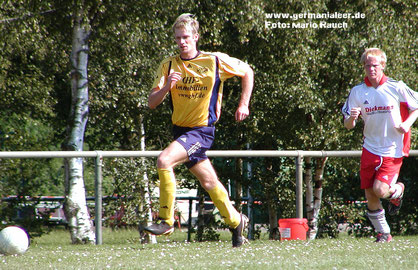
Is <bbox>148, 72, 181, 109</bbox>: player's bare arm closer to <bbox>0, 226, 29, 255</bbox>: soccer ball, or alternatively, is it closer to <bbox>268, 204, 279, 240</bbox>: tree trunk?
<bbox>0, 226, 29, 255</bbox>: soccer ball

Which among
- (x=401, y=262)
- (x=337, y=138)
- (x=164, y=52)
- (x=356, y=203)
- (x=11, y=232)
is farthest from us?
(x=337, y=138)

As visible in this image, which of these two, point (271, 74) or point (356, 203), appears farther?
point (271, 74)

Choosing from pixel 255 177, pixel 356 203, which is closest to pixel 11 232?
pixel 356 203

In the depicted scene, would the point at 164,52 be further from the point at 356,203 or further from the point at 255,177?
the point at 356,203

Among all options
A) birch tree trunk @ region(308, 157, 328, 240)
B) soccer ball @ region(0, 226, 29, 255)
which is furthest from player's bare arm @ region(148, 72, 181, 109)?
birch tree trunk @ region(308, 157, 328, 240)

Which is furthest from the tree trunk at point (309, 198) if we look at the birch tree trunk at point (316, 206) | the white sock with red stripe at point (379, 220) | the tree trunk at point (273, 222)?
the white sock with red stripe at point (379, 220)

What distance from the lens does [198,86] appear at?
19.6 ft

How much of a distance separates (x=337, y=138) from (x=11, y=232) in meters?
Answer: 11.4

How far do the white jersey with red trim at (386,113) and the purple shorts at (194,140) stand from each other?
1.88m

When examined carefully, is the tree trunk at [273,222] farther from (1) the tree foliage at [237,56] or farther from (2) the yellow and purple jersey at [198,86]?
(2) the yellow and purple jersey at [198,86]

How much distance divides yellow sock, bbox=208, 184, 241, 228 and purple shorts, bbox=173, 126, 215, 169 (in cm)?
37

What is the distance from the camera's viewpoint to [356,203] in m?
11.3

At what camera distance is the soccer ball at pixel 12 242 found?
5.95 m

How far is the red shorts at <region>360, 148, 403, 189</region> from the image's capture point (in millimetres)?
6895
